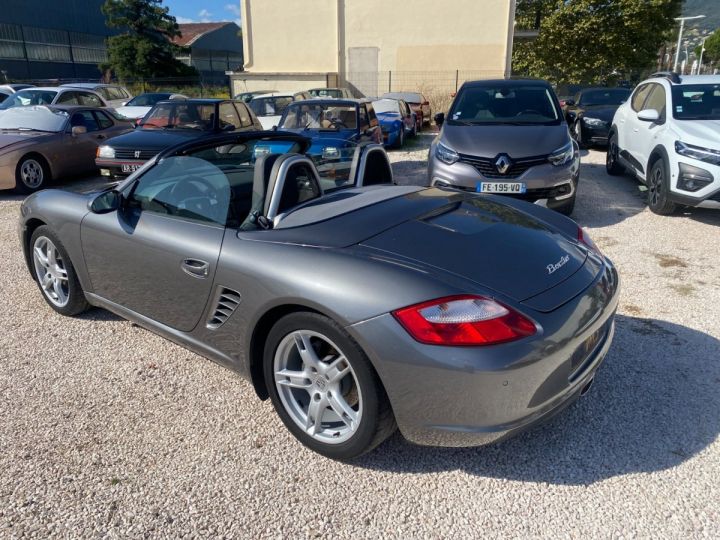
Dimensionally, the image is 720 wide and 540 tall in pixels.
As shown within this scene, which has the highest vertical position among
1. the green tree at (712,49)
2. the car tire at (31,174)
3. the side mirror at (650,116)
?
the green tree at (712,49)

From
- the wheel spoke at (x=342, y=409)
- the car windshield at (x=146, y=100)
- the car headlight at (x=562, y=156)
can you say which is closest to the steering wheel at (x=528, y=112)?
the car headlight at (x=562, y=156)

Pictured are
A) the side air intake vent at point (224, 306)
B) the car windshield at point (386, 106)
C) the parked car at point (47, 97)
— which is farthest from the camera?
the car windshield at point (386, 106)

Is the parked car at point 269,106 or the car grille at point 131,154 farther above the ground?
the parked car at point 269,106

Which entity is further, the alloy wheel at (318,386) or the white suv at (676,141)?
the white suv at (676,141)

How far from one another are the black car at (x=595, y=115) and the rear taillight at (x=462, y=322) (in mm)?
11064

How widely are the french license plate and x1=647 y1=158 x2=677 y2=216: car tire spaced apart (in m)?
2.02

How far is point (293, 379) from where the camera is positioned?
261cm

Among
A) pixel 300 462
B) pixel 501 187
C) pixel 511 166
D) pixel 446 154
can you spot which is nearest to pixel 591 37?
pixel 446 154

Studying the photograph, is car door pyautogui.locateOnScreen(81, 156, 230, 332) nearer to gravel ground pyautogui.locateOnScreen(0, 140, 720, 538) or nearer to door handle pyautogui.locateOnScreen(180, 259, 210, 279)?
door handle pyautogui.locateOnScreen(180, 259, 210, 279)

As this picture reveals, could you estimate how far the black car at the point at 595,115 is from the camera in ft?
41.9

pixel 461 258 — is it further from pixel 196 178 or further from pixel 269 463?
pixel 196 178

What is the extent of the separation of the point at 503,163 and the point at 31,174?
7.80m

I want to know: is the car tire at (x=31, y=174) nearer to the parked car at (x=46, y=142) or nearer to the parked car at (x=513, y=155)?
the parked car at (x=46, y=142)

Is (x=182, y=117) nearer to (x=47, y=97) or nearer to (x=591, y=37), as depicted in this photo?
(x=47, y=97)
